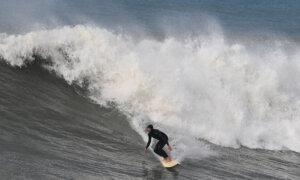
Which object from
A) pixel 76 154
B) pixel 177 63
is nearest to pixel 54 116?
pixel 76 154

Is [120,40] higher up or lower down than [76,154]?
higher up

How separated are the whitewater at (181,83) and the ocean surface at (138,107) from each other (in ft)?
0.12

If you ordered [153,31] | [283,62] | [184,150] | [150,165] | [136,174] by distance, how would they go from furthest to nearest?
[153,31] → [283,62] → [184,150] → [150,165] → [136,174]

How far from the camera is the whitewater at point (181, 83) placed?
17906 millimetres

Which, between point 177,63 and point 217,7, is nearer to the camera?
point 177,63

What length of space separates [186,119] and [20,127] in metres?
5.42

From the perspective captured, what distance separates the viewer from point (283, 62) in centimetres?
2334

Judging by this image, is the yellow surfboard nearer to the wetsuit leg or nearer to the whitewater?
the wetsuit leg

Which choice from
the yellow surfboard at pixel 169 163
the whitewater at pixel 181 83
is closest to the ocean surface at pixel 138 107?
the whitewater at pixel 181 83

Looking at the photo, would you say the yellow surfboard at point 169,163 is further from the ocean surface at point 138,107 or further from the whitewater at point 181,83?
the whitewater at point 181,83

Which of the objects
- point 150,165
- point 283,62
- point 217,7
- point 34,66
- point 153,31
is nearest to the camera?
point 150,165

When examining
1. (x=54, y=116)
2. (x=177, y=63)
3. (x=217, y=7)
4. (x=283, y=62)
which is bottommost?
(x=54, y=116)

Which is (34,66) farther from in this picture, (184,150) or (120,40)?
(184,150)

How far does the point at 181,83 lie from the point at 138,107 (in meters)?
1.77
